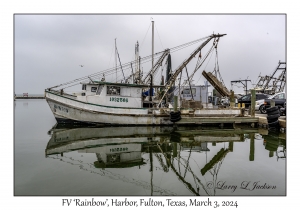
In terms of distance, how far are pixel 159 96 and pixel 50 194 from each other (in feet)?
43.6

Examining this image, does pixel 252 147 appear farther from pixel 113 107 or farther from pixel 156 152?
pixel 113 107

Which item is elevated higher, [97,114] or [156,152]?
[97,114]

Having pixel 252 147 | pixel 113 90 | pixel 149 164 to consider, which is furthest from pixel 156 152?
pixel 113 90

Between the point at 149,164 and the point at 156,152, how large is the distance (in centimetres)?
155

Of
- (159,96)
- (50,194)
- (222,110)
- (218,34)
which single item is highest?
(218,34)

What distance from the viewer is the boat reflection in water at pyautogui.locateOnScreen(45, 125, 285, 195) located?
6.24m

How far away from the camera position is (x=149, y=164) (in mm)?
7773

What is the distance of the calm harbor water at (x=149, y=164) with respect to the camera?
18.7ft

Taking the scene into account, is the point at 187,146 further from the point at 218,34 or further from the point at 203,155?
the point at 218,34

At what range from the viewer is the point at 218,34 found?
603 inches

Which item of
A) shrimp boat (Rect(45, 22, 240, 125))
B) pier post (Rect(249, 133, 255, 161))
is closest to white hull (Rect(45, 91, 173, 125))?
shrimp boat (Rect(45, 22, 240, 125))

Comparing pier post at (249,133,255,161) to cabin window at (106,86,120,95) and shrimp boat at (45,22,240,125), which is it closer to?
shrimp boat at (45,22,240,125)

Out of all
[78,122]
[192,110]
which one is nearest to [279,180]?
[192,110]

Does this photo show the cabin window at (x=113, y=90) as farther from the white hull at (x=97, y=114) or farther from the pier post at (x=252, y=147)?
the pier post at (x=252, y=147)
